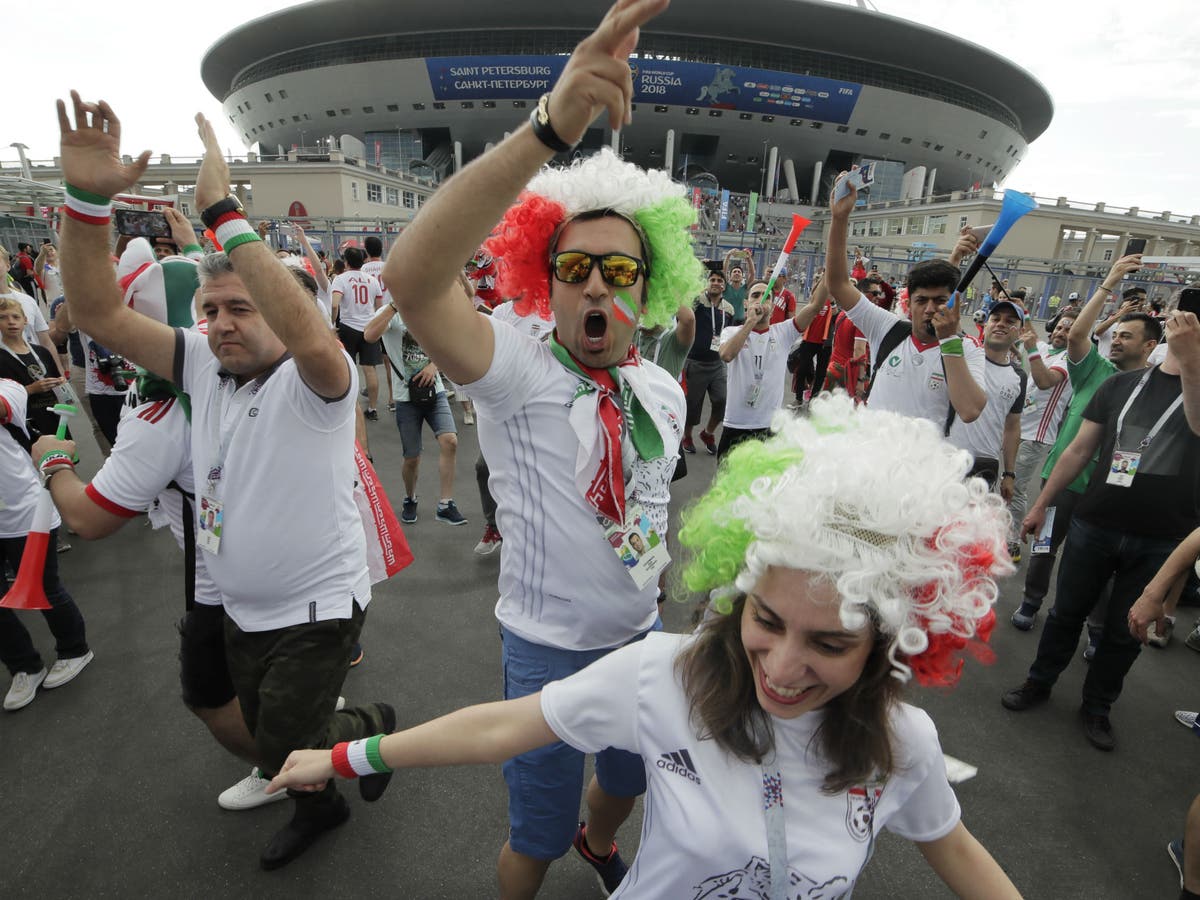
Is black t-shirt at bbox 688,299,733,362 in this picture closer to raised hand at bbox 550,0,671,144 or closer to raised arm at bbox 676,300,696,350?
raised arm at bbox 676,300,696,350

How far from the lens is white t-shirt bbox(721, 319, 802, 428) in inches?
211

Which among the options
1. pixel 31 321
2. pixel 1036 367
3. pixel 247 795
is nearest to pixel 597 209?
pixel 247 795

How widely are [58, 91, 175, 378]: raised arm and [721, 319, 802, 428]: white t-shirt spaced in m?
4.25

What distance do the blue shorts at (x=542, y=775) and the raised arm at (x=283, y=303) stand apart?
37.3 inches

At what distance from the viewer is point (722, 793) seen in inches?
45.6

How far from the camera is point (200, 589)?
2.19 m

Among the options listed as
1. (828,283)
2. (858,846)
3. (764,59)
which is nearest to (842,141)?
(764,59)

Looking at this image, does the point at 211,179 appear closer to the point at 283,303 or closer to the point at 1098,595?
the point at 283,303

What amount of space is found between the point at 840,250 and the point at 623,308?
7.87 feet

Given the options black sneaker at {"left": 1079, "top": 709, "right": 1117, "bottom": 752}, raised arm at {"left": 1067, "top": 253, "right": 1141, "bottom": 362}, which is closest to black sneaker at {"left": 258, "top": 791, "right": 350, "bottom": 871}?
black sneaker at {"left": 1079, "top": 709, "right": 1117, "bottom": 752}

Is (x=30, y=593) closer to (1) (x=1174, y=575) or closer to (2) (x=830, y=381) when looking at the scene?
(1) (x=1174, y=575)

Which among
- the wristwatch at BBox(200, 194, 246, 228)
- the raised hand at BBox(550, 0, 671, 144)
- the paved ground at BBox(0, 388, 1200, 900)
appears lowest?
the paved ground at BBox(0, 388, 1200, 900)

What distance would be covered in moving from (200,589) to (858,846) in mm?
2214

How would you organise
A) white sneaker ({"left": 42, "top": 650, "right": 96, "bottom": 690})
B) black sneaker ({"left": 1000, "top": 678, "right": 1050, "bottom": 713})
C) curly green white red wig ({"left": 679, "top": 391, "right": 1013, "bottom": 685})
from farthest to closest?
black sneaker ({"left": 1000, "top": 678, "right": 1050, "bottom": 713}) → white sneaker ({"left": 42, "top": 650, "right": 96, "bottom": 690}) → curly green white red wig ({"left": 679, "top": 391, "right": 1013, "bottom": 685})
